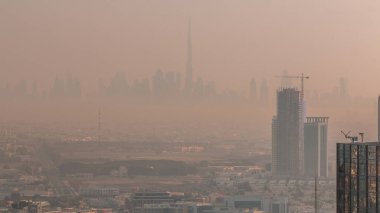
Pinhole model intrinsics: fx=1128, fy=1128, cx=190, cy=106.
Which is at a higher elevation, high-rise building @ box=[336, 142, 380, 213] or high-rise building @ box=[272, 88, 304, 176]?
high-rise building @ box=[272, 88, 304, 176]

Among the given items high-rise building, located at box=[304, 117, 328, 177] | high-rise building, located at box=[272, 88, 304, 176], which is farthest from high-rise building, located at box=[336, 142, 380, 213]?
high-rise building, located at box=[272, 88, 304, 176]

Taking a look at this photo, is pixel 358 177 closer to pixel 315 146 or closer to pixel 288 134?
pixel 315 146

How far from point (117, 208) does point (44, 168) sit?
13.1 ft

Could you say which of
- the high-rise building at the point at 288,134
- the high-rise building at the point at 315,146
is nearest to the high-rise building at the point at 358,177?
the high-rise building at the point at 315,146

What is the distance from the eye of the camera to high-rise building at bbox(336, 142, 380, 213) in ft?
55.2

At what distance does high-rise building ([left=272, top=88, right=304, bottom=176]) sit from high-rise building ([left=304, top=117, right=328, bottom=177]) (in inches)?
16.8

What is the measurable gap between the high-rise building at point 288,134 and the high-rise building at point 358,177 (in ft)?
150

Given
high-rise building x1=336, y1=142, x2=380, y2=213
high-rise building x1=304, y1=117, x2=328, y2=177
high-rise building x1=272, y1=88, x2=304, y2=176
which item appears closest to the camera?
high-rise building x1=336, y1=142, x2=380, y2=213

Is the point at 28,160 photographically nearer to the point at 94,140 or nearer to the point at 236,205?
the point at 94,140

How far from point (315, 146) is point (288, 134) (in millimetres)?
4813

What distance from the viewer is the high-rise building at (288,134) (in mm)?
65625

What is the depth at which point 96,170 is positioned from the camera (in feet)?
184

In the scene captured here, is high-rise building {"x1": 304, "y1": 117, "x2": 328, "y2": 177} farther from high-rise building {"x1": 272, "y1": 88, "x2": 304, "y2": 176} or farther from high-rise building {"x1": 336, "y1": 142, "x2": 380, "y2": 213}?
high-rise building {"x1": 336, "y1": 142, "x2": 380, "y2": 213}

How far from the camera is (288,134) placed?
234 ft
